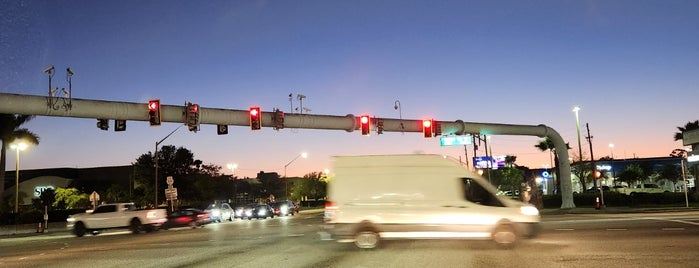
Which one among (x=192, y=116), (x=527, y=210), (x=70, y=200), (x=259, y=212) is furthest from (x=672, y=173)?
(x=70, y=200)

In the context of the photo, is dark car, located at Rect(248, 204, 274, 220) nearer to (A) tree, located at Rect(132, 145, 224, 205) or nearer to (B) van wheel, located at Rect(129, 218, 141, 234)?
(B) van wheel, located at Rect(129, 218, 141, 234)

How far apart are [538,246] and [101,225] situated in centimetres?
2231

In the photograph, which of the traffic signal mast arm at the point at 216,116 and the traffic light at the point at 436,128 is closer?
the traffic signal mast arm at the point at 216,116

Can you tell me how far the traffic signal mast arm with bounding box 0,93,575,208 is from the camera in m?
21.0

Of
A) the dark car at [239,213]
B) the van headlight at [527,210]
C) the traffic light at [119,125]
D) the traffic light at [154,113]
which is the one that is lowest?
the dark car at [239,213]

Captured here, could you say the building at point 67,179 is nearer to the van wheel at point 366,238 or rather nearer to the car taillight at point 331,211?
the car taillight at point 331,211

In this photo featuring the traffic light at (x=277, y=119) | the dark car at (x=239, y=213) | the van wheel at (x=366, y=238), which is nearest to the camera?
the van wheel at (x=366, y=238)

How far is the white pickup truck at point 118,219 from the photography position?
2748 centimetres

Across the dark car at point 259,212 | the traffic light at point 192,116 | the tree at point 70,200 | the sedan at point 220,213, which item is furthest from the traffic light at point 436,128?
the tree at point 70,200

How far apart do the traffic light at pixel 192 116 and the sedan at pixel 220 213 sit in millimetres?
19946

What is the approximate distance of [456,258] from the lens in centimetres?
1108

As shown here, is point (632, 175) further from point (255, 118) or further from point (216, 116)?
point (216, 116)

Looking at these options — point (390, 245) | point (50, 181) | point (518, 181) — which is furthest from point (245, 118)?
point (50, 181)

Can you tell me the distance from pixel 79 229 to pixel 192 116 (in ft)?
31.4
